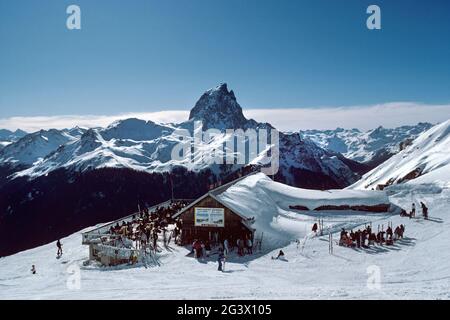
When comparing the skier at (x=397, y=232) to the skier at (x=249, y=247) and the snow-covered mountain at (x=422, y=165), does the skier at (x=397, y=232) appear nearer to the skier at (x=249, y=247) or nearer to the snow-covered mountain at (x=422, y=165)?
the skier at (x=249, y=247)

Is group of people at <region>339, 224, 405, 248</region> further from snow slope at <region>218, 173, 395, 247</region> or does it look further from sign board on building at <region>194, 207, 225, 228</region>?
sign board on building at <region>194, 207, 225, 228</region>

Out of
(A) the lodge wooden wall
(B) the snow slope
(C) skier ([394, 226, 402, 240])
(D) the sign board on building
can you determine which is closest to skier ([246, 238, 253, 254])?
(A) the lodge wooden wall

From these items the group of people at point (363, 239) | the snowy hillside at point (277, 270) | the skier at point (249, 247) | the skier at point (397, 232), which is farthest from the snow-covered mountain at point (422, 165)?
the skier at point (249, 247)

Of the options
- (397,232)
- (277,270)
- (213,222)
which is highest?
→ (213,222)

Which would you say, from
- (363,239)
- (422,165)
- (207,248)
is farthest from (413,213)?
(422,165)

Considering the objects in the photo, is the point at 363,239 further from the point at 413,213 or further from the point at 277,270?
the point at 413,213
